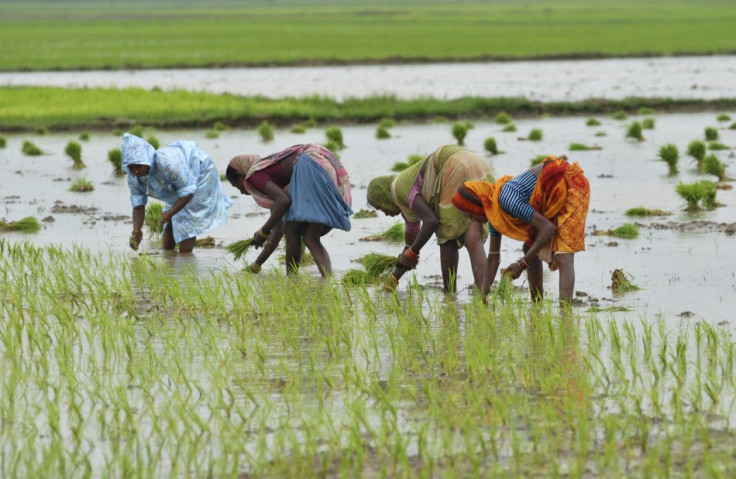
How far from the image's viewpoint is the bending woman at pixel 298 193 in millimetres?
7113

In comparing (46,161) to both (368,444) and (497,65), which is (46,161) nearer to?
(368,444)

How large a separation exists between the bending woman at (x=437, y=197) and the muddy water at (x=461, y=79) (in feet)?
49.2

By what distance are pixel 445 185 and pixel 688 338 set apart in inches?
65.6

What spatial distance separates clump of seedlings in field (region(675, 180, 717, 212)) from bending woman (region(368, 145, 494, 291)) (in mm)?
3791

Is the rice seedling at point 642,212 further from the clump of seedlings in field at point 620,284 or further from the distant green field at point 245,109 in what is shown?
the distant green field at point 245,109

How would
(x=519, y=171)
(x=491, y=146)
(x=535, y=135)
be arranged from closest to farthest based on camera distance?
(x=519, y=171) < (x=491, y=146) < (x=535, y=135)

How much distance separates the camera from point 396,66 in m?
34.0

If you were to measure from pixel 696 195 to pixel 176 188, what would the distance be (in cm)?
450

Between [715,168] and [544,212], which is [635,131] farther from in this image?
[544,212]

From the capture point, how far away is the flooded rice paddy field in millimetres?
3932

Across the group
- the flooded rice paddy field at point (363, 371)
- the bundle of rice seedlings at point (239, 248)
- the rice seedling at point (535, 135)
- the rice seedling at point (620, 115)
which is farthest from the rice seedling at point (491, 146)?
the bundle of rice seedlings at point (239, 248)

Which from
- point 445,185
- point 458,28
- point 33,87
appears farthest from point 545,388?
point 458,28

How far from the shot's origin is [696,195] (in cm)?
989

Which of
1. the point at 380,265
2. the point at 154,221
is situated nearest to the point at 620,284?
the point at 380,265
